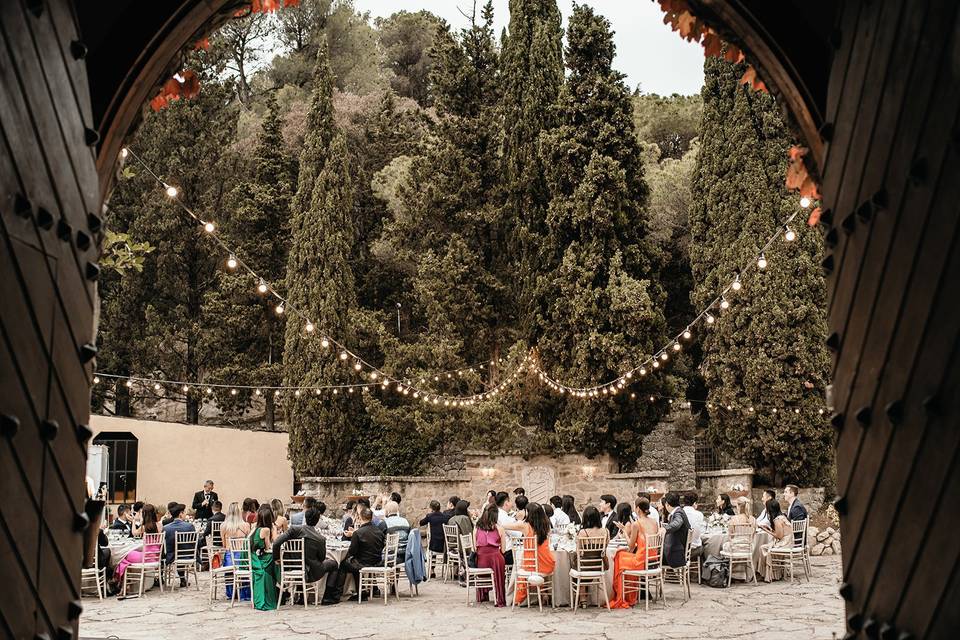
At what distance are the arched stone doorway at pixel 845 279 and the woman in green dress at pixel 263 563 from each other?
325 inches

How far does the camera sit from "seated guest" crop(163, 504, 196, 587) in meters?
13.5

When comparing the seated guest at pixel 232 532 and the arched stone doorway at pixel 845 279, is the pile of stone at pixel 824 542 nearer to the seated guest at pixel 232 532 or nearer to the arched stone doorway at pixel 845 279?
the seated guest at pixel 232 532

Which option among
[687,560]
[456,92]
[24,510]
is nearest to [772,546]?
[687,560]

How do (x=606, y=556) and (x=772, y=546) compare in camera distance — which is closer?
(x=606, y=556)

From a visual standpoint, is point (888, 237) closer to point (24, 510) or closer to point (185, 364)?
point (24, 510)

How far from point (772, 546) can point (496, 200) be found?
12.4 meters

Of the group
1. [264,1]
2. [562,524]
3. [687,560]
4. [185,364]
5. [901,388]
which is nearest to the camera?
[901,388]

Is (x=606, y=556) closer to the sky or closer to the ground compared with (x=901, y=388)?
closer to the ground

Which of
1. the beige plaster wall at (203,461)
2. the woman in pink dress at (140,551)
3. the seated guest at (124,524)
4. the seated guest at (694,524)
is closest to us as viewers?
the woman in pink dress at (140,551)

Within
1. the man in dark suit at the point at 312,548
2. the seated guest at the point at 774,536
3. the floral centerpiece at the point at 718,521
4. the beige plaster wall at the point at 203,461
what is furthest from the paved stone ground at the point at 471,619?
the beige plaster wall at the point at 203,461

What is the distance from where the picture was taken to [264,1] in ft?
14.0

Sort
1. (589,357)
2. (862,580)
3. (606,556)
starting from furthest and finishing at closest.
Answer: (589,357) < (606,556) < (862,580)

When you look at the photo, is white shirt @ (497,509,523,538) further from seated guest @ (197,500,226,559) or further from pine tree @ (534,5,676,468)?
pine tree @ (534,5,676,468)

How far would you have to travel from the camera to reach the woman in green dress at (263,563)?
11500mm
